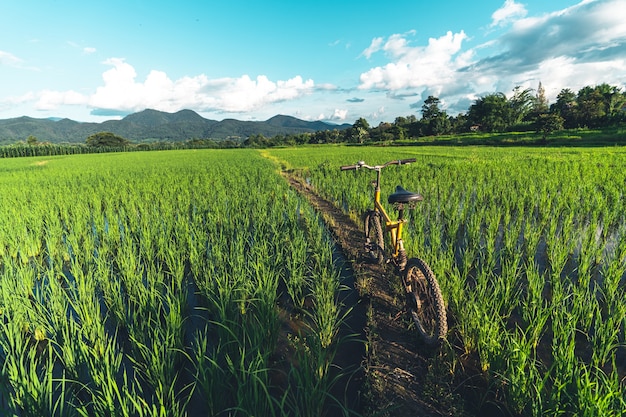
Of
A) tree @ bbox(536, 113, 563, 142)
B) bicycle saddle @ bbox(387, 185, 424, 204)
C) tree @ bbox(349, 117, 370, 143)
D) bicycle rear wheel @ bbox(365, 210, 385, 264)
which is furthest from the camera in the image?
tree @ bbox(349, 117, 370, 143)

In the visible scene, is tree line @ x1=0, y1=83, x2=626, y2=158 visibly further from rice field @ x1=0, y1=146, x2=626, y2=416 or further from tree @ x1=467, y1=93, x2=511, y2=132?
rice field @ x1=0, y1=146, x2=626, y2=416

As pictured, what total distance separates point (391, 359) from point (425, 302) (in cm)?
61

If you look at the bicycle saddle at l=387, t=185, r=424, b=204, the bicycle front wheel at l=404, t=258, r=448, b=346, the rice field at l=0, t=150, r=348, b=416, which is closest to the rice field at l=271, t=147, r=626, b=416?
the bicycle front wheel at l=404, t=258, r=448, b=346

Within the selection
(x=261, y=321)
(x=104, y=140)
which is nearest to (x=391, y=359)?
(x=261, y=321)

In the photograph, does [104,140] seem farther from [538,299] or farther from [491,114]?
[538,299]

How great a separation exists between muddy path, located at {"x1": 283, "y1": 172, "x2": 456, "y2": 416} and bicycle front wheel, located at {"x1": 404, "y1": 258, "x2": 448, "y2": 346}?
151 millimetres

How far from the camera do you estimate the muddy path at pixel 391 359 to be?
194 centimetres

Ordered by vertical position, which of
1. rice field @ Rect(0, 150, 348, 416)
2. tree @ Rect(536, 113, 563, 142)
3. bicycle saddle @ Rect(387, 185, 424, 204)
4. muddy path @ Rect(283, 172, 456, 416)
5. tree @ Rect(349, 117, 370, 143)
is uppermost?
tree @ Rect(349, 117, 370, 143)

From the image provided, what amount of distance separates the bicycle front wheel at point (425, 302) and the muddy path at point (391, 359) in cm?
15

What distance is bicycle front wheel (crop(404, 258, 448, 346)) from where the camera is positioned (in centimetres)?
222

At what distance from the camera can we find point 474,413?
1.89 meters

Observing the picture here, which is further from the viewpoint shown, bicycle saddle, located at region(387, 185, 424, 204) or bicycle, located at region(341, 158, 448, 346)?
bicycle saddle, located at region(387, 185, 424, 204)

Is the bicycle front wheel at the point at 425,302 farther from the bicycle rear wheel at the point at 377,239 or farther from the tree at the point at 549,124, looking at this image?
the tree at the point at 549,124

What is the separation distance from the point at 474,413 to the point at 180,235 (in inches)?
165
